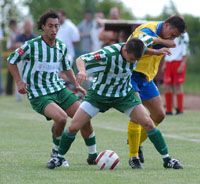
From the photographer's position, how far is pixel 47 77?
11.8m

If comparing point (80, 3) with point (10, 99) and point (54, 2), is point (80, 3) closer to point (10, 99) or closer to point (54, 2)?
point (54, 2)

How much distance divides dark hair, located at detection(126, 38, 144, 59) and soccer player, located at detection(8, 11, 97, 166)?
45.2 inches

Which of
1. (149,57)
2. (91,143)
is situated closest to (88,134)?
(91,143)

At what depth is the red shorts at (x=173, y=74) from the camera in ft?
66.1

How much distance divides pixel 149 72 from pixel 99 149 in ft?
5.94

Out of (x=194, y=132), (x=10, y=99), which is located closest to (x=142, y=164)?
(x=194, y=132)

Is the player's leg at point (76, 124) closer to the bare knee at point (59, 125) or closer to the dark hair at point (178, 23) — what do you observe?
the bare knee at point (59, 125)

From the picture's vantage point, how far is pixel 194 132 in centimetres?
1593

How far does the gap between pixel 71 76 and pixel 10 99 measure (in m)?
14.2

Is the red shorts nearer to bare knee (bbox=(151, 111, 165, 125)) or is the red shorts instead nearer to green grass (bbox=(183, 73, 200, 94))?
green grass (bbox=(183, 73, 200, 94))

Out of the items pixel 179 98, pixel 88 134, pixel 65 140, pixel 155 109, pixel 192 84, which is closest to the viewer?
pixel 65 140

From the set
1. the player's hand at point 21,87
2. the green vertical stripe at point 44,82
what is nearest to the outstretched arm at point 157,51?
the green vertical stripe at point 44,82

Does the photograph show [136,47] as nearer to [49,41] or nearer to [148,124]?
[148,124]

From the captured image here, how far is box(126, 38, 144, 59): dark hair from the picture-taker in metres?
10.7
